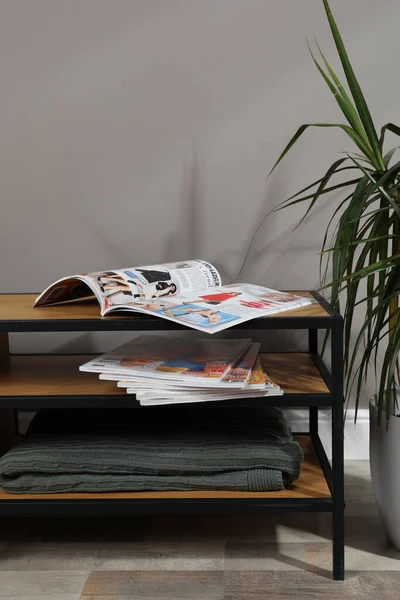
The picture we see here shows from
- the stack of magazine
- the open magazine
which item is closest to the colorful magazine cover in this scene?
the stack of magazine

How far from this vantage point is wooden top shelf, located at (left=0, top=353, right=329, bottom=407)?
4.19 ft

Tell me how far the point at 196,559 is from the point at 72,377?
1.43 ft

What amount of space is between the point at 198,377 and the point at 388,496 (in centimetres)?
46

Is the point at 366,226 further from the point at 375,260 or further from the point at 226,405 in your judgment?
the point at 226,405

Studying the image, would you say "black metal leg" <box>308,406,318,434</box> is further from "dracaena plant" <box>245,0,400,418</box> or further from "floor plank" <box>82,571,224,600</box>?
"floor plank" <box>82,571,224,600</box>

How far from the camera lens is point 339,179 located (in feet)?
5.79

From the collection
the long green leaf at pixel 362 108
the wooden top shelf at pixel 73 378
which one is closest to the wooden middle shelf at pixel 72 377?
the wooden top shelf at pixel 73 378

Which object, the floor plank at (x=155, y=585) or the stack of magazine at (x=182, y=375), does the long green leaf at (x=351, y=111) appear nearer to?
the stack of magazine at (x=182, y=375)

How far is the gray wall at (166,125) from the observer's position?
1.70m

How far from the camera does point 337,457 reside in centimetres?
125

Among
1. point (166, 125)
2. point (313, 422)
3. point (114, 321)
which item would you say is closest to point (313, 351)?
point (313, 422)

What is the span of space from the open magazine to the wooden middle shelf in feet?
0.51

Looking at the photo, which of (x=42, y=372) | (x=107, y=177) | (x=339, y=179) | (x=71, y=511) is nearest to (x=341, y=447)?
(x=71, y=511)

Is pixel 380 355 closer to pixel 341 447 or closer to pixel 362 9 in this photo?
pixel 341 447
